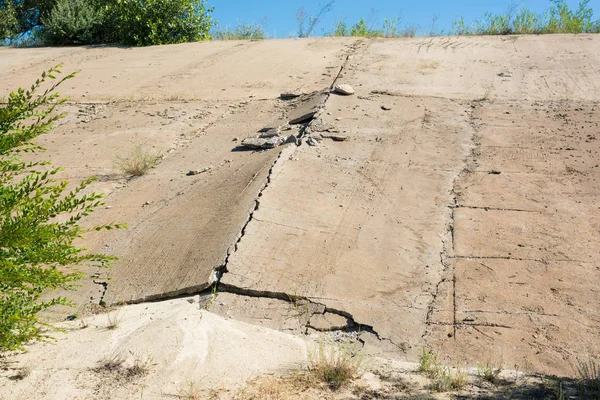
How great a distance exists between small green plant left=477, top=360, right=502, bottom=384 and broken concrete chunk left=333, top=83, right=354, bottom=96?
607 centimetres

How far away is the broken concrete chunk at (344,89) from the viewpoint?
10.5 metres

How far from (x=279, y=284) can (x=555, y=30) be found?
33.9 ft

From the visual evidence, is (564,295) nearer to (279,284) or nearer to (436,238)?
(436,238)

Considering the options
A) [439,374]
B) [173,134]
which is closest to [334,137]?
[173,134]

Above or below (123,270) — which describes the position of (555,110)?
above

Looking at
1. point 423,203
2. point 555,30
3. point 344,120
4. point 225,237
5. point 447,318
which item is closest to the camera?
point 447,318

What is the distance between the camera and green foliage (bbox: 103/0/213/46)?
1567 centimetres

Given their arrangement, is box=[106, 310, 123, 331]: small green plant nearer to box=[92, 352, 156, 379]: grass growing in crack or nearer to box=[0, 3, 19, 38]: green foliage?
box=[92, 352, 156, 379]: grass growing in crack

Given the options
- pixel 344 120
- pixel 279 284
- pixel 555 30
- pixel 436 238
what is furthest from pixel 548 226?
pixel 555 30

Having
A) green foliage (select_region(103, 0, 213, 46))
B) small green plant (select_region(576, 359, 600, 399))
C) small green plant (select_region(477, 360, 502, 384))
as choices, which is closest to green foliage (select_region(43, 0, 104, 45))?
green foliage (select_region(103, 0, 213, 46))

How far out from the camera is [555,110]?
986 centimetres

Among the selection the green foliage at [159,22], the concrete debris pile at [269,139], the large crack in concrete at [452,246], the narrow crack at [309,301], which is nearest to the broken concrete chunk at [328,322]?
the narrow crack at [309,301]

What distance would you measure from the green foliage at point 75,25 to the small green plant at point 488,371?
45.6ft

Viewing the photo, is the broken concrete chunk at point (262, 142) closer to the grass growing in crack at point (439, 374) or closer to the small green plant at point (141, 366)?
the grass growing in crack at point (439, 374)
